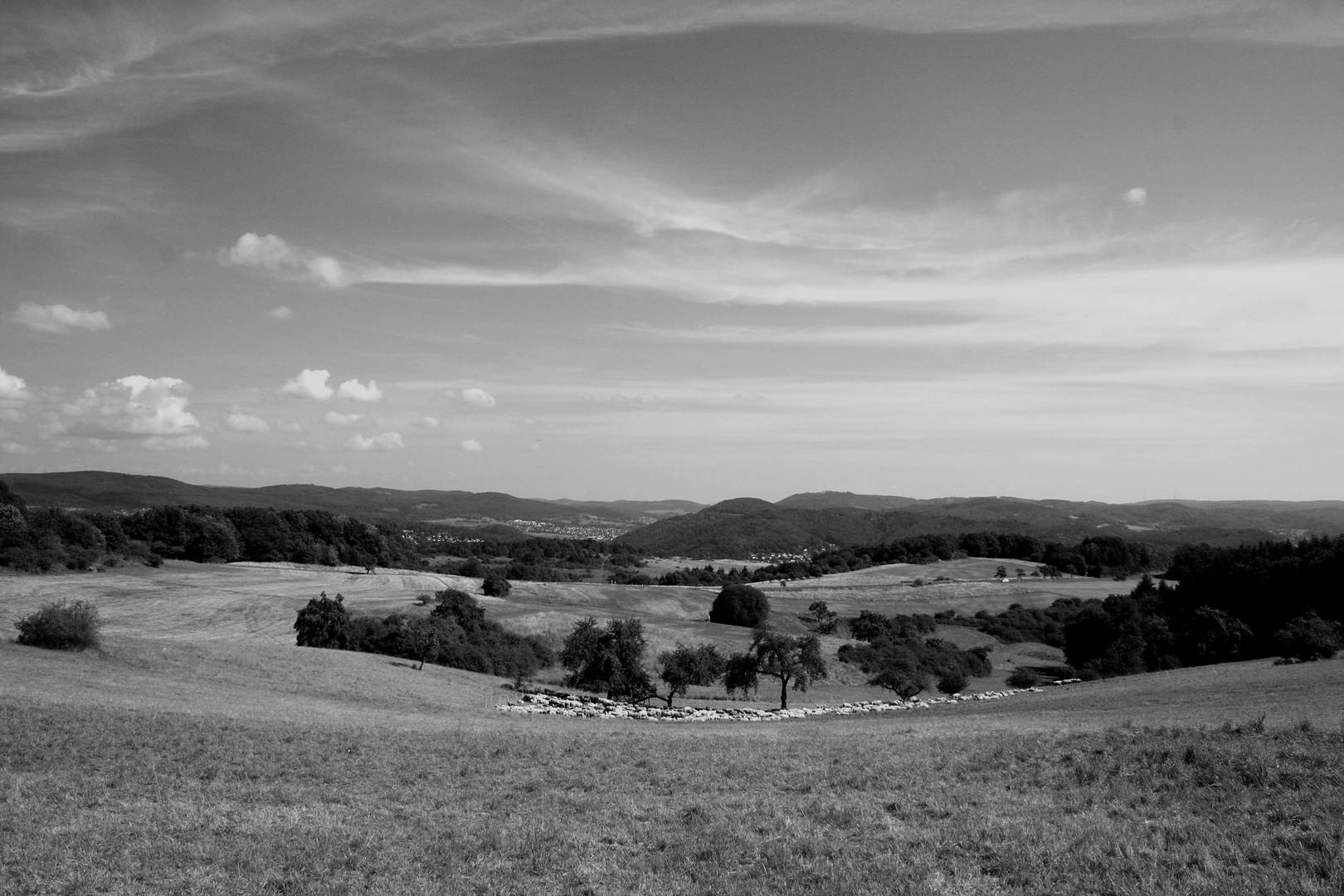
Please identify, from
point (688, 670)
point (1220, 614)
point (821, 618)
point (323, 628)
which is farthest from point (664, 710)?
point (821, 618)

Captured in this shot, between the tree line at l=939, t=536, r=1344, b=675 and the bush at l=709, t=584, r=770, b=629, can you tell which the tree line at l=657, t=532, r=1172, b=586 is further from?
the tree line at l=939, t=536, r=1344, b=675

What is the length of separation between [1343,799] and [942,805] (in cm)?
A: 536

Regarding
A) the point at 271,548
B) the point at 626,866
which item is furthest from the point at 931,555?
the point at 626,866

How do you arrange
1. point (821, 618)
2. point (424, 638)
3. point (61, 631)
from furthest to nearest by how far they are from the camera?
point (821, 618), point (424, 638), point (61, 631)

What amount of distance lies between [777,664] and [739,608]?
37.4 meters

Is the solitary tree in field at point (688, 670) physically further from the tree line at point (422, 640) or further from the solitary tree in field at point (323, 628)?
the solitary tree in field at point (323, 628)

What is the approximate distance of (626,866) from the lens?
10.4 meters

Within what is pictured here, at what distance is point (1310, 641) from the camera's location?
44.3 m

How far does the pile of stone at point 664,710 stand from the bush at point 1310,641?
548 inches

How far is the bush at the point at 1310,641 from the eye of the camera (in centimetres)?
4334

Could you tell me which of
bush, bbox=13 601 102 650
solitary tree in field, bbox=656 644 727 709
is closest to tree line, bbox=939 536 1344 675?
solitary tree in field, bbox=656 644 727 709

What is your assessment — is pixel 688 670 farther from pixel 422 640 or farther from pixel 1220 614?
pixel 1220 614

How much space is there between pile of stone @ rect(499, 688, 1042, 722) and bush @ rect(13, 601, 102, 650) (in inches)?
775

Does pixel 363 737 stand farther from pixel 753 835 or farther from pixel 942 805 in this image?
pixel 942 805
